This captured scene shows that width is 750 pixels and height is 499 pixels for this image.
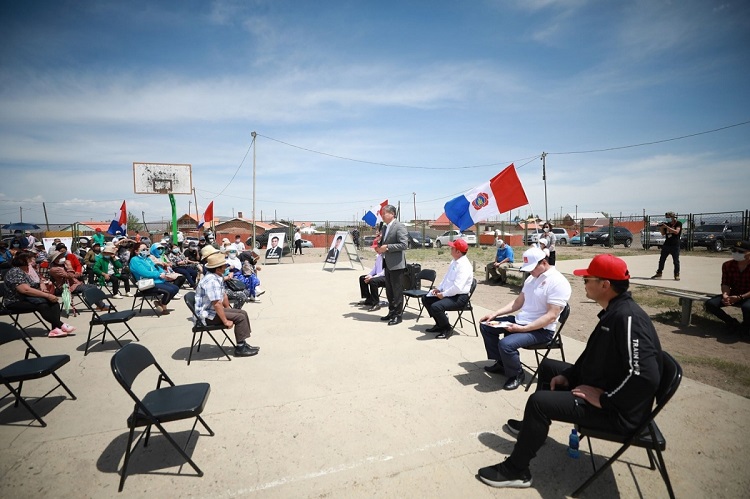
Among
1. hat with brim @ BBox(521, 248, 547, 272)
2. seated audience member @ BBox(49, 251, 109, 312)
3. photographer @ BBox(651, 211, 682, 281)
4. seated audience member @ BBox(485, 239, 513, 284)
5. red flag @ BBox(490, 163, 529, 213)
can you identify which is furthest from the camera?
seated audience member @ BBox(485, 239, 513, 284)

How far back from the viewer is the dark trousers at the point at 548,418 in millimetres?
2209

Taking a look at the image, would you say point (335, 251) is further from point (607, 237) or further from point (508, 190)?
point (607, 237)

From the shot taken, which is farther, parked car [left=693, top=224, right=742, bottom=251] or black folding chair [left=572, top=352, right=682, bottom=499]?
parked car [left=693, top=224, right=742, bottom=251]

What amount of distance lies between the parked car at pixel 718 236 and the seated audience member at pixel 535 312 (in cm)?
2304

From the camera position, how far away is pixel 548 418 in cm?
229

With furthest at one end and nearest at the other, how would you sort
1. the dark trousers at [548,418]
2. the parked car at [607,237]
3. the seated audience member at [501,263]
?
Answer: the parked car at [607,237]
the seated audience member at [501,263]
the dark trousers at [548,418]

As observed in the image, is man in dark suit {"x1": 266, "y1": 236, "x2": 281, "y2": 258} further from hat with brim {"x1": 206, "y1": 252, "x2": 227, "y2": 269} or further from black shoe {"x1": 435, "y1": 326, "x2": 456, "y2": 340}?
Answer: black shoe {"x1": 435, "y1": 326, "x2": 456, "y2": 340}

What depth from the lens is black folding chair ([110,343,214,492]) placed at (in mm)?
2391

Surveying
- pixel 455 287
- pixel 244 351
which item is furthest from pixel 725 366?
pixel 244 351

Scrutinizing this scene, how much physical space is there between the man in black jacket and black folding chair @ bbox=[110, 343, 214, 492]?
2.17 metres

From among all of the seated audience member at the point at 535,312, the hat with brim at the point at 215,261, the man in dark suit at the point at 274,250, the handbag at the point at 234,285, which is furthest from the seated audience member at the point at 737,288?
the man in dark suit at the point at 274,250

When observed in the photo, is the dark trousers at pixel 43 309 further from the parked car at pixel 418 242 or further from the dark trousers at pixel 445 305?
the parked car at pixel 418 242

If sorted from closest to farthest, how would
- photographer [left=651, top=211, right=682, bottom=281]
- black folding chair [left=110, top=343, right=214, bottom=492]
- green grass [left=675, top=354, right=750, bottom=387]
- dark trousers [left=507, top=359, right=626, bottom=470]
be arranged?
dark trousers [left=507, top=359, right=626, bottom=470] → black folding chair [left=110, top=343, right=214, bottom=492] → green grass [left=675, top=354, right=750, bottom=387] → photographer [left=651, top=211, right=682, bottom=281]

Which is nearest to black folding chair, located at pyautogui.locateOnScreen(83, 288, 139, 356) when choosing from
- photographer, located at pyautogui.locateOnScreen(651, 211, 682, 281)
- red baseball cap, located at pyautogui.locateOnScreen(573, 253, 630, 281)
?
red baseball cap, located at pyautogui.locateOnScreen(573, 253, 630, 281)
